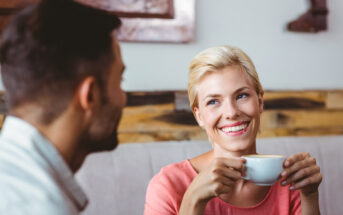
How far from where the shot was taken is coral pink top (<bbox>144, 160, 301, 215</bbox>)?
4.05ft

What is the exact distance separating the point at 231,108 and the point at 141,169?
0.53 meters

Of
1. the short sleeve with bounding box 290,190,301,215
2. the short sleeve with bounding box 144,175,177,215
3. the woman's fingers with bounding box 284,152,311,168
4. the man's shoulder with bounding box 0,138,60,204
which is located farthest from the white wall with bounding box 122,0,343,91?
the man's shoulder with bounding box 0,138,60,204

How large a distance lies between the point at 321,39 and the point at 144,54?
3.44 ft

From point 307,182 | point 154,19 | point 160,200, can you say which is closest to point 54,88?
point 160,200

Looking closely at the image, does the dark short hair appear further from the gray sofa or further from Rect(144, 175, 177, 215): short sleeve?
the gray sofa

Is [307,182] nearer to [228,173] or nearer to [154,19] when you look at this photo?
[228,173]

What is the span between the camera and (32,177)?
1.99 feet

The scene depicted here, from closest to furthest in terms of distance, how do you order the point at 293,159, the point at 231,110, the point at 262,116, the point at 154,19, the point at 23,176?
the point at 23,176 < the point at 293,159 < the point at 231,110 < the point at 154,19 < the point at 262,116

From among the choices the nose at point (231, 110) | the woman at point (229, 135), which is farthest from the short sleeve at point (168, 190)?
the nose at point (231, 110)

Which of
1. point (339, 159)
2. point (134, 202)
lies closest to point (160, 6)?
point (134, 202)

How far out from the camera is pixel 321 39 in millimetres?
2148

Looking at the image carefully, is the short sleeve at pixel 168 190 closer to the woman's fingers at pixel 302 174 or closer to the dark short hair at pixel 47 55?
the woman's fingers at pixel 302 174

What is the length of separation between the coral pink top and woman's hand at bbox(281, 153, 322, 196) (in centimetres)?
19

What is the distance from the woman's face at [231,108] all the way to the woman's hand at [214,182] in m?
0.24
